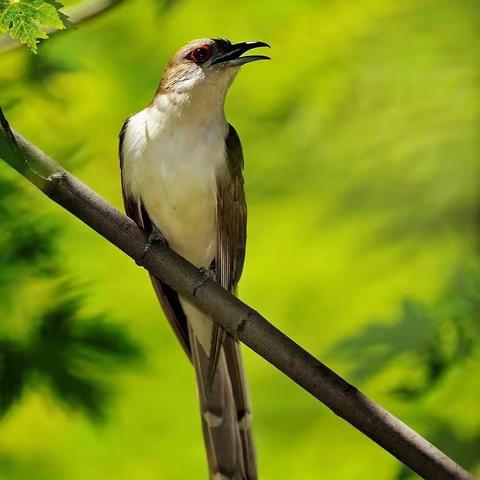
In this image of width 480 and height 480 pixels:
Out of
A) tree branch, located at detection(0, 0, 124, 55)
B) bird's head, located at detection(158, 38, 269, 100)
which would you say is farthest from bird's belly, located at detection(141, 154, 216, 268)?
tree branch, located at detection(0, 0, 124, 55)

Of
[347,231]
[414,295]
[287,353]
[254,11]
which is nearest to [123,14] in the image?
[254,11]

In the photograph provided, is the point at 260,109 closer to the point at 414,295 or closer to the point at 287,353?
the point at 414,295

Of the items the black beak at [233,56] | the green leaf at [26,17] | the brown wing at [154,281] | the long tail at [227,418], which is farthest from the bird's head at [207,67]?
the green leaf at [26,17]

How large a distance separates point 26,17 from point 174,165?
25.0 inches

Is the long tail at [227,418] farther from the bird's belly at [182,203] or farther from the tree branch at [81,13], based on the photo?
the tree branch at [81,13]

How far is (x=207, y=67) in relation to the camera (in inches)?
67.6

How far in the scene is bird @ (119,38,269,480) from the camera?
1.67 meters

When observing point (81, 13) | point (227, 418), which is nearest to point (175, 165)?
point (81, 13)

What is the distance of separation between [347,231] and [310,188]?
0.14 m

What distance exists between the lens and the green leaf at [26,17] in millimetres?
1065

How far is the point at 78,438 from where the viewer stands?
203 cm

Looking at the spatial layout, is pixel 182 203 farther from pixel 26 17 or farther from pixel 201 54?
pixel 26 17

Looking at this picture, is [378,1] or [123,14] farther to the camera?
[378,1]

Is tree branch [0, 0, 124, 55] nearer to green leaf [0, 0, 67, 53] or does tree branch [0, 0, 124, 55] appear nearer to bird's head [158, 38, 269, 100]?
bird's head [158, 38, 269, 100]
